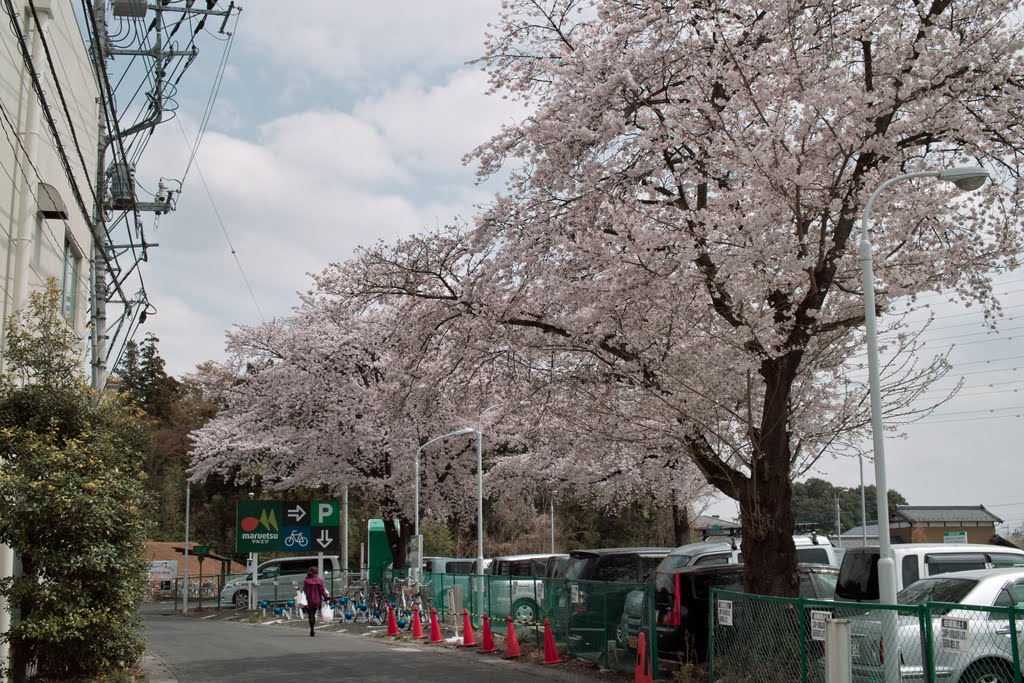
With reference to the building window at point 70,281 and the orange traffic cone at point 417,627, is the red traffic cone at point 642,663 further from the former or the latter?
the building window at point 70,281

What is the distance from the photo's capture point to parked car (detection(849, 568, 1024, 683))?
9245 millimetres

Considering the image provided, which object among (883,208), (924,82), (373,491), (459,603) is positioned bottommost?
(459,603)

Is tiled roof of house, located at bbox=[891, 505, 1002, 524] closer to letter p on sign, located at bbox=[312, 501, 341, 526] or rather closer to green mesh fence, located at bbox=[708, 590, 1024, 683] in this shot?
letter p on sign, located at bbox=[312, 501, 341, 526]

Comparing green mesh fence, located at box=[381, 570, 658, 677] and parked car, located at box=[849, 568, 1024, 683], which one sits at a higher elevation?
parked car, located at box=[849, 568, 1024, 683]

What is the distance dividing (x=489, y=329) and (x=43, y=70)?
7.86m

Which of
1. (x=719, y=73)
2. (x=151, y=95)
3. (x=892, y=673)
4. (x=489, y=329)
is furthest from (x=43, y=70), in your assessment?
(x=892, y=673)

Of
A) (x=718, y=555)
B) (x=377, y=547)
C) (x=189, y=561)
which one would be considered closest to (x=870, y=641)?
(x=718, y=555)

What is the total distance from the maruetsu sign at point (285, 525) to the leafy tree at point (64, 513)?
20.4 m

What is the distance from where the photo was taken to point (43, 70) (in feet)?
49.0

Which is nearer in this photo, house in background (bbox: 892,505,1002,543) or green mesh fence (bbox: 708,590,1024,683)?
green mesh fence (bbox: 708,590,1024,683)

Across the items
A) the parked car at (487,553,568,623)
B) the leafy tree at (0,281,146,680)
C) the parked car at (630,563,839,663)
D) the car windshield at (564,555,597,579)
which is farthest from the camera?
the parked car at (487,553,568,623)

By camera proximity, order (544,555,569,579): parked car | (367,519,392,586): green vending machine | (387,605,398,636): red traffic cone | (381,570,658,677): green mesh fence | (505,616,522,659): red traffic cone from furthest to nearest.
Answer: (367,519,392,586): green vending machine → (387,605,398,636): red traffic cone → (544,555,569,579): parked car → (505,616,522,659): red traffic cone → (381,570,658,677): green mesh fence

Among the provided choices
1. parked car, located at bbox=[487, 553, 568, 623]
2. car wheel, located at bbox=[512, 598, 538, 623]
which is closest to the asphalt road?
parked car, located at bbox=[487, 553, 568, 623]

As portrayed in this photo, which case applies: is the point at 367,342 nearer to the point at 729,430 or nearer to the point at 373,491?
the point at 373,491
